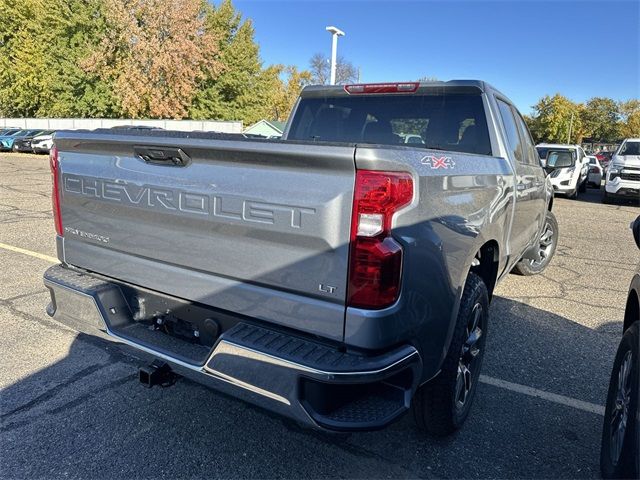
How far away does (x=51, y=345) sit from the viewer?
3777mm

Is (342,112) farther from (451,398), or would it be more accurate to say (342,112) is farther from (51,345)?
(51,345)

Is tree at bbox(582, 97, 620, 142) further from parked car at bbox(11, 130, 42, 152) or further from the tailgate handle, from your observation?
the tailgate handle

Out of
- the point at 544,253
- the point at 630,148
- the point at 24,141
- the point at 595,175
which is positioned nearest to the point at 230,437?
the point at 544,253

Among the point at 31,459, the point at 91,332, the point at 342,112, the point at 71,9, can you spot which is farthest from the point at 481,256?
the point at 71,9

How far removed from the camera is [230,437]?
2762 mm

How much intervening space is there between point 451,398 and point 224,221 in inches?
60.8

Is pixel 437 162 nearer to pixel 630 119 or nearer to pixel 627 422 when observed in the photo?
pixel 627 422

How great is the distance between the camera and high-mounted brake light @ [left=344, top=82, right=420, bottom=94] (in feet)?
12.3

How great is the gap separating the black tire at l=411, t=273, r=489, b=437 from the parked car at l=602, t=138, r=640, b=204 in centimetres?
1430

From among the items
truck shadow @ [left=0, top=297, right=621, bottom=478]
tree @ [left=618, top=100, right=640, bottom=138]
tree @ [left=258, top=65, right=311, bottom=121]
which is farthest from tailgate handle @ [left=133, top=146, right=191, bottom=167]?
tree @ [left=618, top=100, right=640, bottom=138]

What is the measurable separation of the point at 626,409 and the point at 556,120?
85122mm

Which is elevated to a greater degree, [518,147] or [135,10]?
[135,10]

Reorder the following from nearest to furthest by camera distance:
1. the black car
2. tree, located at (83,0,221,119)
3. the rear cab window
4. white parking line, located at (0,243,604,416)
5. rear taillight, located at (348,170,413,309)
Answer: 1. rear taillight, located at (348,170,413,309)
2. white parking line, located at (0,243,604,416)
3. the rear cab window
4. the black car
5. tree, located at (83,0,221,119)

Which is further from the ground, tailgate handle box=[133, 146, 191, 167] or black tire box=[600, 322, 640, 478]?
tailgate handle box=[133, 146, 191, 167]
